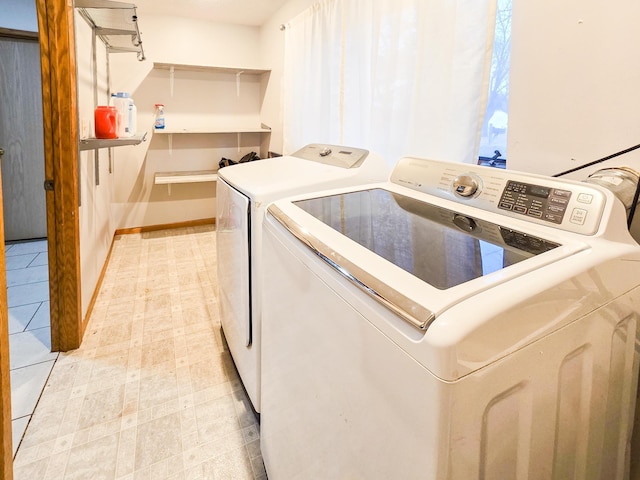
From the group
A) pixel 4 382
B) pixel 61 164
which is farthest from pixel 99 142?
pixel 4 382

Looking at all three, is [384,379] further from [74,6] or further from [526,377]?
[74,6]

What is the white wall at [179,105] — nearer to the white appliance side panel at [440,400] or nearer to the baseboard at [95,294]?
the baseboard at [95,294]

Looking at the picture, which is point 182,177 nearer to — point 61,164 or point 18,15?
point 18,15

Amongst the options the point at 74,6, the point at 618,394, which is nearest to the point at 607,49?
the point at 618,394

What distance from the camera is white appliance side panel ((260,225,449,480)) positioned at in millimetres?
528

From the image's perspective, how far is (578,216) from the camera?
32.4 inches

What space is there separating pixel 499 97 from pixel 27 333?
273cm

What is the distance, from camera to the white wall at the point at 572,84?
1.00m

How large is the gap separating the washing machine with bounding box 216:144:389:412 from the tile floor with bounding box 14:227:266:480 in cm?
19

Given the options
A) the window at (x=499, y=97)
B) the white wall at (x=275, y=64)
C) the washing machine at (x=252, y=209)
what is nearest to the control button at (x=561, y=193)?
the window at (x=499, y=97)

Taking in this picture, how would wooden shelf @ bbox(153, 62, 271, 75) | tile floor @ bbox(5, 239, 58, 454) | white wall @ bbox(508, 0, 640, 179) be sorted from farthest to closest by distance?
wooden shelf @ bbox(153, 62, 271, 75), tile floor @ bbox(5, 239, 58, 454), white wall @ bbox(508, 0, 640, 179)

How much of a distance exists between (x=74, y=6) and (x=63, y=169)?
88cm

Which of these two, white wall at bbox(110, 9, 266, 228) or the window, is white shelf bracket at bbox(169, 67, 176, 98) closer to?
white wall at bbox(110, 9, 266, 228)

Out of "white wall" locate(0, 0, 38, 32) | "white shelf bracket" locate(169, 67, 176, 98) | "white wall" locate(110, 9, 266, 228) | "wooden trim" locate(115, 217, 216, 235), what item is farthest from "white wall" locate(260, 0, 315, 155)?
"white wall" locate(0, 0, 38, 32)
